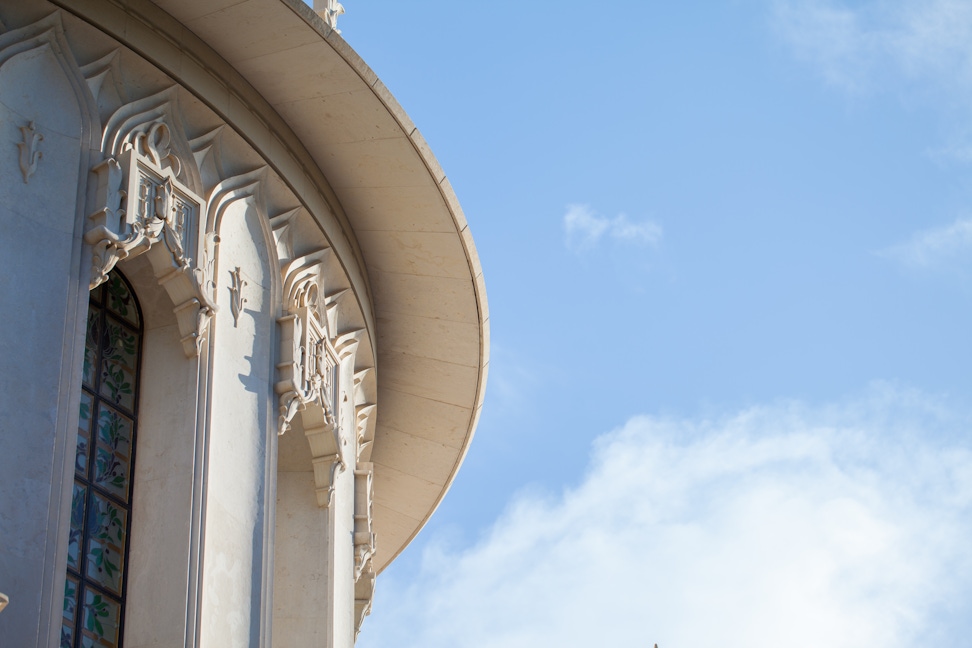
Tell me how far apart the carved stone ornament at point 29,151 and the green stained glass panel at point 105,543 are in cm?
281

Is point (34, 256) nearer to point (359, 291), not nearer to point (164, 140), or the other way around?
point (164, 140)

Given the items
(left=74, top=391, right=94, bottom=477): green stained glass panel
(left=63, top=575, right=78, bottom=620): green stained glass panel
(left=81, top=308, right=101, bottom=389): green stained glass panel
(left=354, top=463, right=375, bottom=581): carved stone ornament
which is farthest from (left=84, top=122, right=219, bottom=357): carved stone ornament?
(left=354, top=463, right=375, bottom=581): carved stone ornament

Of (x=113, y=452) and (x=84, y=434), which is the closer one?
(x=84, y=434)

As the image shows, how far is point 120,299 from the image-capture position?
13.7 m

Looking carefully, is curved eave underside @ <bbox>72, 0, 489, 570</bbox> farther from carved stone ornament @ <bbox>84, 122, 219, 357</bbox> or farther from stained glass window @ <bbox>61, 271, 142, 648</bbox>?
stained glass window @ <bbox>61, 271, 142, 648</bbox>

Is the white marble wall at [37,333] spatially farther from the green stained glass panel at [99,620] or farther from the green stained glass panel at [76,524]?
the green stained glass panel at [99,620]

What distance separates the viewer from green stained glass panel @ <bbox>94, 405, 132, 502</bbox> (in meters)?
12.8

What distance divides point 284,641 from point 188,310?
3940 mm

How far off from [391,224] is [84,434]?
17.2 ft

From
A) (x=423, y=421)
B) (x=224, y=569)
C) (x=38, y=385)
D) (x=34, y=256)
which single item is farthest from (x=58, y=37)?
(x=423, y=421)

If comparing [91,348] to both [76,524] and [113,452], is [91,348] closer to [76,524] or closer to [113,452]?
[113,452]

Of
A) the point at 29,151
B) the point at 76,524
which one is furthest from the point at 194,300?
the point at 76,524

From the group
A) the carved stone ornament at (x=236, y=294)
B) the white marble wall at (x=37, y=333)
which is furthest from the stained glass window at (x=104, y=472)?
the white marble wall at (x=37, y=333)

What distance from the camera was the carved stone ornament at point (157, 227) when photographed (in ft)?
41.3
